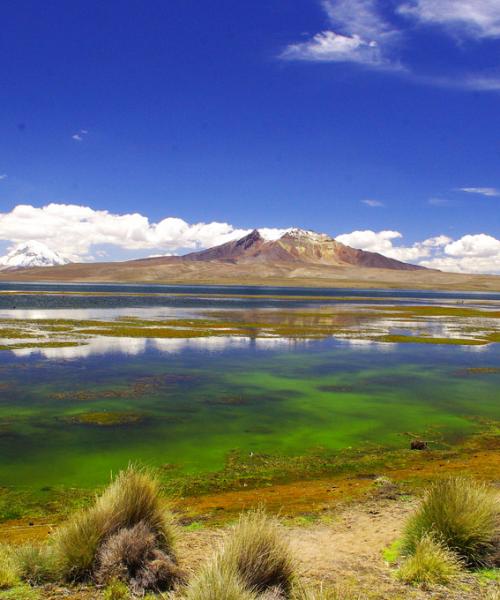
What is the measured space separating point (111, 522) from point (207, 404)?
1254 cm

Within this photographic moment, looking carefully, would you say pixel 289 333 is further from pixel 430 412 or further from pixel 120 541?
pixel 120 541

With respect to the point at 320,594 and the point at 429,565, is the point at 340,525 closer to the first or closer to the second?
the point at 429,565

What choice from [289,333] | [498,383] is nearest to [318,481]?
[498,383]

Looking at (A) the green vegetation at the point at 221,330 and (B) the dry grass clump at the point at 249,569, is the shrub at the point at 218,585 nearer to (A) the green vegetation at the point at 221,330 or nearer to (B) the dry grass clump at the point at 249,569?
(B) the dry grass clump at the point at 249,569

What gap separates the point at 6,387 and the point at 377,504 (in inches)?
676

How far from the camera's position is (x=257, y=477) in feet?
42.6

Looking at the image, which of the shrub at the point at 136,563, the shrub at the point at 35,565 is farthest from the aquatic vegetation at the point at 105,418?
the shrub at the point at 136,563

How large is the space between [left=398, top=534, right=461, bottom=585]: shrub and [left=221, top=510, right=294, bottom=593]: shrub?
1.83 meters

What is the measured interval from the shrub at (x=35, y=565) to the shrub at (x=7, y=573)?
0.07 metres

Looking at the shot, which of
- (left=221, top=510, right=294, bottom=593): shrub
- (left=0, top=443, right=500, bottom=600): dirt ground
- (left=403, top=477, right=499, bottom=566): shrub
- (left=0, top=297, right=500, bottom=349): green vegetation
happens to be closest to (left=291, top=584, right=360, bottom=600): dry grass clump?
(left=0, top=443, right=500, bottom=600): dirt ground

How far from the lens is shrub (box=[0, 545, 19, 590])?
6887mm

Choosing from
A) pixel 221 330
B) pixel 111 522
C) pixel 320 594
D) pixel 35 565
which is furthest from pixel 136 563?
pixel 221 330

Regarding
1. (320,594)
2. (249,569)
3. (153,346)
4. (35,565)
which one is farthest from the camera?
(153,346)

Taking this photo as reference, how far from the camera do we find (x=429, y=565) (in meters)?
7.48
